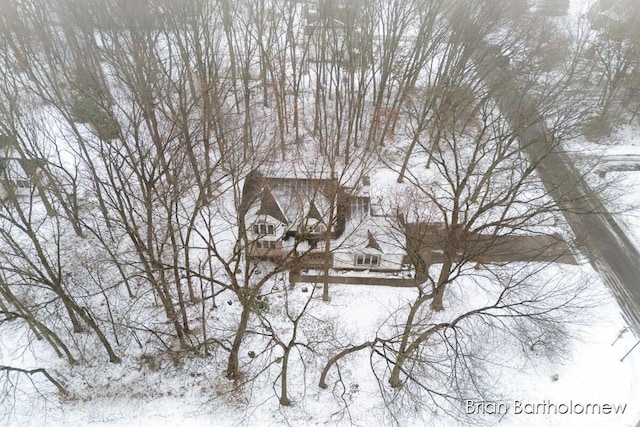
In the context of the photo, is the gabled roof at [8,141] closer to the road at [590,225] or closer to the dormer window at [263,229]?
the dormer window at [263,229]

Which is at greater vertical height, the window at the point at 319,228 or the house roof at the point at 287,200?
the house roof at the point at 287,200

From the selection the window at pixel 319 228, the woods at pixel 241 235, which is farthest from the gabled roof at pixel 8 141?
the window at pixel 319 228

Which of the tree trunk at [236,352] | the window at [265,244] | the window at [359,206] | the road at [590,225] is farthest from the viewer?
the window at [265,244]

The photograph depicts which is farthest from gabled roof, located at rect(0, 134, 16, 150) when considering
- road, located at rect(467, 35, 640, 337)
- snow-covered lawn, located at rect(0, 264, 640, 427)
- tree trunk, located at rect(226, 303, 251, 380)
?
road, located at rect(467, 35, 640, 337)

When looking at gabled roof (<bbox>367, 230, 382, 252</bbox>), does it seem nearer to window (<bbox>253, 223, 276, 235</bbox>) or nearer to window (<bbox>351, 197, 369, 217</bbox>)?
window (<bbox>351, 197, 369, 217</bbox>)

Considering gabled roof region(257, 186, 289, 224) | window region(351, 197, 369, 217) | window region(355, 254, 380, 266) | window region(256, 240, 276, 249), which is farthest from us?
window region(256, 240, 276, 249)

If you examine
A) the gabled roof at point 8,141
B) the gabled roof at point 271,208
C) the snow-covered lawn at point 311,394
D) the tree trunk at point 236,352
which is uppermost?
the gabled roof at point 8,141

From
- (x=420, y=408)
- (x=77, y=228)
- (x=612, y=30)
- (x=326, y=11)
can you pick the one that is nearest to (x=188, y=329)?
(x=77, y=228)

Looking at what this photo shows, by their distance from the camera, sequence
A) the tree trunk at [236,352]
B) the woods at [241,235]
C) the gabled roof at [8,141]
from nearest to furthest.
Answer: the tree trunk at [236,352] < the woods at [241,235] < the gabled roof at [8,141]

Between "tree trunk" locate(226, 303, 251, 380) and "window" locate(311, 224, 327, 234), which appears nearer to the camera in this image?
"tree trunk" locate(226, 303, 251, 380)
